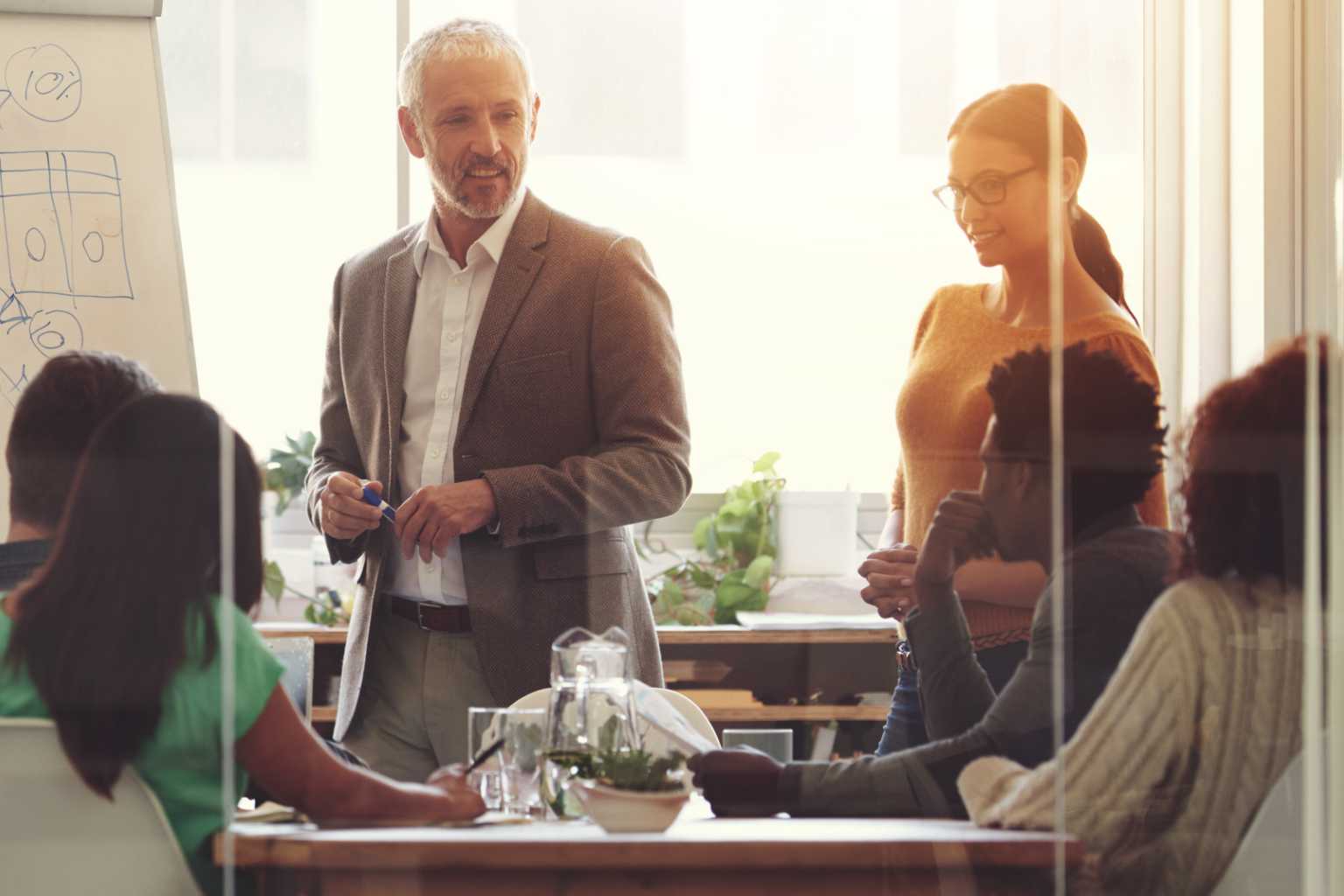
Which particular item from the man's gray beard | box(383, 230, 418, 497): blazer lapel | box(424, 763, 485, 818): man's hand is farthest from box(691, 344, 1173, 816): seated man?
the man's gray beard

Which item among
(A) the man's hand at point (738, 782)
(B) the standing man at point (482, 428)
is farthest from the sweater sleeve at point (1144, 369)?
(B) the standing man at point (482, 428)

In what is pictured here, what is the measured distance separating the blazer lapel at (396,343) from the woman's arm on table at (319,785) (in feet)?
1.33

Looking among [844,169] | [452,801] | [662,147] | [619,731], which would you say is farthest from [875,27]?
[452,801]

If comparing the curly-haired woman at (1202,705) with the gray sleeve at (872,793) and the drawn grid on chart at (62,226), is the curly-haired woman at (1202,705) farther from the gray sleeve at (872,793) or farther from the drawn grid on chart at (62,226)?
the drawn grid on chart at (62,226)

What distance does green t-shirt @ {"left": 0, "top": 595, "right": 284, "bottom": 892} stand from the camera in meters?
1.36

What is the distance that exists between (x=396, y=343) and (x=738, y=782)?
2.19 feet

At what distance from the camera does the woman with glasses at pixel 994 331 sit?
1466 millimetres

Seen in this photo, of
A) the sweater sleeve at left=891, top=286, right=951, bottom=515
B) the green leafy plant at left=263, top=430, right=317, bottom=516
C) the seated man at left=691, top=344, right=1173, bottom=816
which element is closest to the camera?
the seated man at left=691, top=344, right=1173, bottom=816

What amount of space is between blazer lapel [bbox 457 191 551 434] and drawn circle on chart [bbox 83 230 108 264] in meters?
0.52

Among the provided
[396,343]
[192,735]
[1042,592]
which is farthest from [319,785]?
[1042,592]

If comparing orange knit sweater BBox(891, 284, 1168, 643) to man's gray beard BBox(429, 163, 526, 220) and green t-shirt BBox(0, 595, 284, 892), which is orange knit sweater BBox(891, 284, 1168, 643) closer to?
man's gray beard BBox(429, 163, 526, 220)

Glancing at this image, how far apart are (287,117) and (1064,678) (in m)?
1.31

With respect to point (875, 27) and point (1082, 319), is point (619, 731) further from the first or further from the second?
point (875, 27)

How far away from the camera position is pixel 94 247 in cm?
185
